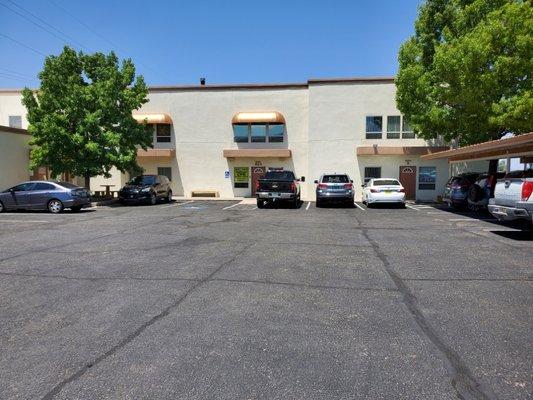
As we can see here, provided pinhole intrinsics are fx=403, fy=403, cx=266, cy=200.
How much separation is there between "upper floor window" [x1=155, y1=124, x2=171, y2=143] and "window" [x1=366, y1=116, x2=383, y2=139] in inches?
545

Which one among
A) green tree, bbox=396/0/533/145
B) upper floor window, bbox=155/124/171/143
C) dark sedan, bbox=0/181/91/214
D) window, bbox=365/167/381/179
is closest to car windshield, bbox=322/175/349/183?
green tree, bbox=396/0/533/145

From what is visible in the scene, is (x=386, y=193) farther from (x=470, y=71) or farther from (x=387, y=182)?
(x=470, y=71)

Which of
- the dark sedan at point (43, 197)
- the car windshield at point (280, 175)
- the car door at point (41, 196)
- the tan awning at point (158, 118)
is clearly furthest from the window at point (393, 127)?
the car door at point (41, 196)

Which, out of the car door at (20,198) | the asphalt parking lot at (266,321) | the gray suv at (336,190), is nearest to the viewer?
→ the asphalt parking lot at (266,321)

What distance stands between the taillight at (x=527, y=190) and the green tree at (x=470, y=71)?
30.4 ft

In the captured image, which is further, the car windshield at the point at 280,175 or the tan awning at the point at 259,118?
the tan awning at the point at 259,118

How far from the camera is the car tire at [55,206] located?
59.2ft

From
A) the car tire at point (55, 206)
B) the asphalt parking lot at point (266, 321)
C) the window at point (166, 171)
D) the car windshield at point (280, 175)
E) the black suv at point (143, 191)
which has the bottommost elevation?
the asphalt parking lot at point (266, 321)

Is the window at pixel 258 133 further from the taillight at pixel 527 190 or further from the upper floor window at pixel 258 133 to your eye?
Result: the taillight at pixel 527 190

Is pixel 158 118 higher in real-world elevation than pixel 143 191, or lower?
higher

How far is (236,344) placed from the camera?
396cm

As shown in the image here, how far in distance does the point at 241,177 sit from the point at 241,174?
0.21 metres

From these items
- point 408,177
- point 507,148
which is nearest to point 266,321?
point 507,148

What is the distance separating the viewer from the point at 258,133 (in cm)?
2789
